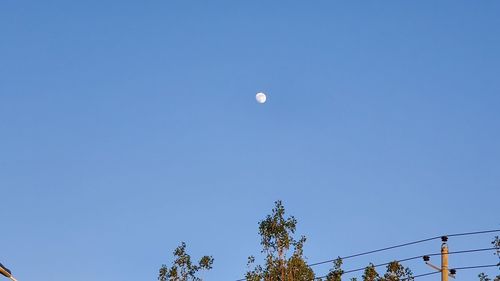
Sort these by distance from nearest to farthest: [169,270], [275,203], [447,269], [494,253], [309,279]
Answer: [447,269] → [494,253] → [309,279] → [275,203] → [169,270]

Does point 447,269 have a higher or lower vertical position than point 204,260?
lower

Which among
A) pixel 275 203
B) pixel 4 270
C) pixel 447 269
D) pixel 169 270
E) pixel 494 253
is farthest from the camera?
pixel 169 270

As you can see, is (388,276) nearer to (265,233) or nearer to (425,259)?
(265,233)

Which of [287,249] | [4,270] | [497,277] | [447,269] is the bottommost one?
[4,270]

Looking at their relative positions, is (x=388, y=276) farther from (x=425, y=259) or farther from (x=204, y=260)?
(x=425, y=259)

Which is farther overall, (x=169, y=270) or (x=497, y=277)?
(x=169, y=270)

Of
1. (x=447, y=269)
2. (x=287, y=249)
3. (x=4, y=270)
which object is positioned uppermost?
(x=287, y=249)

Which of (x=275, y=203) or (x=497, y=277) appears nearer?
(x=497, y=277)

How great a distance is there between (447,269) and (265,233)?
161ft

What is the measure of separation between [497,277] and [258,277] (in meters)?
23.5

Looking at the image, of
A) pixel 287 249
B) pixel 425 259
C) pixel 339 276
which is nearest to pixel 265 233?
pixel 287 249

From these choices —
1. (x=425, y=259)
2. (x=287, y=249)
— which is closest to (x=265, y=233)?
(x=287, y=249)

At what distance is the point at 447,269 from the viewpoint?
38531 mm

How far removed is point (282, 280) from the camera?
83.7 m
